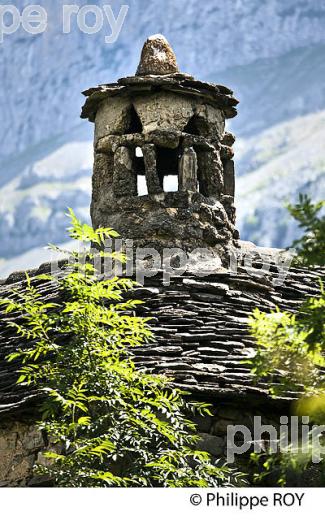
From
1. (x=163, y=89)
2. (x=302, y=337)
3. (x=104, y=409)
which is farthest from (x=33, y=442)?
(x=302, y=337)

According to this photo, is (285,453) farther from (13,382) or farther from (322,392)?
(13,382)

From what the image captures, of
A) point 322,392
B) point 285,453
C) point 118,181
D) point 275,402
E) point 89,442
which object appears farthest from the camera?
point 118,181

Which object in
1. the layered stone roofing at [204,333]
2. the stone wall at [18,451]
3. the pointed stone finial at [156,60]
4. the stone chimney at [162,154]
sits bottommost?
the stone wall at [18,451]

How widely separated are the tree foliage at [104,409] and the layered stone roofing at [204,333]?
0.53 metres

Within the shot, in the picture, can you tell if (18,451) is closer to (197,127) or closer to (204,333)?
(204,333)

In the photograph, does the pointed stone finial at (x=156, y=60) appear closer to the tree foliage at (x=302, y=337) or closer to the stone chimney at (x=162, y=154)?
the stone chimney at (x=162, y=154)

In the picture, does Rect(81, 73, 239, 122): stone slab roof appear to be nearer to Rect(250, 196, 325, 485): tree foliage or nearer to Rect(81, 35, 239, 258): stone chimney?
Rect(81, 35, 239, 258): stone chimney

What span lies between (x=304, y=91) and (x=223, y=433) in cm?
6908

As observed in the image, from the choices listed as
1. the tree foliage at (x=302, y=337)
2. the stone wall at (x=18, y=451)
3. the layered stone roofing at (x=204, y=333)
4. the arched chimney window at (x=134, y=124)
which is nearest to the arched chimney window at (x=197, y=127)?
the arched chimney window at (x=134, y=124)

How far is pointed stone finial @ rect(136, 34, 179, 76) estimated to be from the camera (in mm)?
18453

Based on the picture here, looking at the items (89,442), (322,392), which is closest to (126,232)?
(89,442)

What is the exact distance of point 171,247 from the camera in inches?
690

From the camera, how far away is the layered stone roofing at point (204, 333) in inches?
593

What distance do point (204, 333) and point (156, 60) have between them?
13.6 ft
